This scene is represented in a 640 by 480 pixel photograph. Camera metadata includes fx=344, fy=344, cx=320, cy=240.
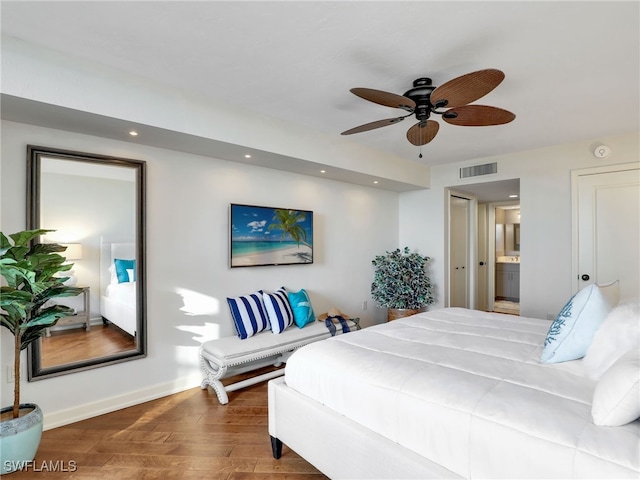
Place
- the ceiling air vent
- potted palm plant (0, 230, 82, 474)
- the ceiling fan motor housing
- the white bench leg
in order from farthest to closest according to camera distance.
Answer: the ceiling air vent
the white bench leg
the ceiling fan motor housing
potted palm plant (0, 230, 82, 474)

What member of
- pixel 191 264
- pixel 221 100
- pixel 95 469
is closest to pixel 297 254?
pixel 191 264

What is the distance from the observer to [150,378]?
117 inches

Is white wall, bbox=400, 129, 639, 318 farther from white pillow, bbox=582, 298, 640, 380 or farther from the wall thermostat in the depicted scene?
white pillow, bbox=582, 298, 640, 380

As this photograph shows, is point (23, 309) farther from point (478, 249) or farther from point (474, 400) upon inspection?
point (478, 249)

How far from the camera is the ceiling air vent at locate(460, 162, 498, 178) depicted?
455cm

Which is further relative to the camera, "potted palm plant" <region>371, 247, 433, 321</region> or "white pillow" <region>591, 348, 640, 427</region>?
"potted palm plant" <region>371, 247, 433, 321</region>

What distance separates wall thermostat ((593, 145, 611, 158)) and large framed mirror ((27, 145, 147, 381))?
4602 mm

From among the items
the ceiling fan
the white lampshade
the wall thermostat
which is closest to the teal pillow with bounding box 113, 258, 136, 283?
the white lampshade

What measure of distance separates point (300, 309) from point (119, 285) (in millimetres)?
→ 1685

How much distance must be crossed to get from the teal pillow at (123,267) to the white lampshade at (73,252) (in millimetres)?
252

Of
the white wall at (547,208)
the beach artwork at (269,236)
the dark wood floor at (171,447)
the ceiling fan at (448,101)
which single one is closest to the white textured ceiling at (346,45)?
the ceiling fan at (448,101)

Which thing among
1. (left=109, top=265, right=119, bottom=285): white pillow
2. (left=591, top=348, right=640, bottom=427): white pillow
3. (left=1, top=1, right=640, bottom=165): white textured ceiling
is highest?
(left=1, top=1, right=640, bottom=165): white textured ceiling

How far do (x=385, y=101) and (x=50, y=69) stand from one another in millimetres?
2046

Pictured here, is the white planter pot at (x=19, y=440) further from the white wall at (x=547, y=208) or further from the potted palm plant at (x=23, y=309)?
the white wall at (x=547, y=208)
